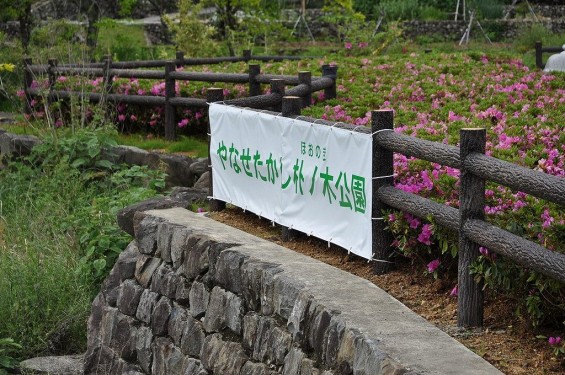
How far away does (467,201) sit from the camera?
625 cm

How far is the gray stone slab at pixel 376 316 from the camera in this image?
17.5ft

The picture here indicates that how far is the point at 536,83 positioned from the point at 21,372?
6.56 metres

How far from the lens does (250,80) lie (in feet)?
44.2

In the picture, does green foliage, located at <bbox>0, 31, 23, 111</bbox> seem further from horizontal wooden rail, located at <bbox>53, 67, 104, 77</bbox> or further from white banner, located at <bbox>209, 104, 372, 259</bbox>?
white banner, located at <bbox>209, 104, 372, 259</bbox>

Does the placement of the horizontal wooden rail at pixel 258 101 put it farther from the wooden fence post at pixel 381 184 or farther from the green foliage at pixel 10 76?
the green foliage at pixel 10 76

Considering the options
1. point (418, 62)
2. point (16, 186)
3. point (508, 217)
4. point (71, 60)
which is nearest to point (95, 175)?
point (16, 186)

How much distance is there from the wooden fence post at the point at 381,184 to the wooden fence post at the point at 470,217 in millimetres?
1180

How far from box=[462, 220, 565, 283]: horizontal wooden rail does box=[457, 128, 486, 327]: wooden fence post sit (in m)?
0.07

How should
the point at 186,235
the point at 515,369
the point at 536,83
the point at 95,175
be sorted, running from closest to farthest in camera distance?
the point at 515,369 → the point at 186,235 → the point at 536,83 → the point at 95,175

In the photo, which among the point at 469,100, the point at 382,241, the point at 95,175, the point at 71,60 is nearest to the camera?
the point at 382,241

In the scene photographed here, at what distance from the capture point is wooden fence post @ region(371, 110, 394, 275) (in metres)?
7.39

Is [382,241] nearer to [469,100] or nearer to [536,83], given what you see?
[469,100]

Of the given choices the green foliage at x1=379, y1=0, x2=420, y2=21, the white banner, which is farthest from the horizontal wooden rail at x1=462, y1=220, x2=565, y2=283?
the green foliage at x1=379, y1=0, x2=420, y2=21

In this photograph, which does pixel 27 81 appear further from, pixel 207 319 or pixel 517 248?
pixel 517 248
